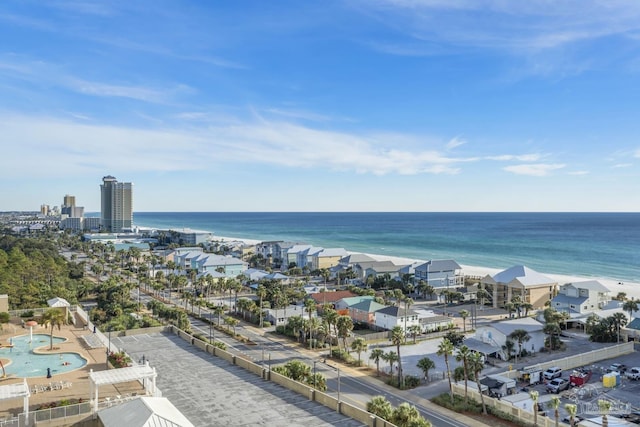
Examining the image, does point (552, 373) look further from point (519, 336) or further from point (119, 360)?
point (119, 360)

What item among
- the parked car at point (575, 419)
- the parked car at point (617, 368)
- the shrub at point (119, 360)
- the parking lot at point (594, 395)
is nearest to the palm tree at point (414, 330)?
the parking lot at point (594, 395)

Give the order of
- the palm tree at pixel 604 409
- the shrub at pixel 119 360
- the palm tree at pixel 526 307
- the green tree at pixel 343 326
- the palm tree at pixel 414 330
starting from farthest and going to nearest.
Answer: the palm tree at pixel 526 307
the palm tree at pixel 414 330
the green tree at pixel 343 326
the shrub at pixel 119 360
the palm tree at pixel 604 409

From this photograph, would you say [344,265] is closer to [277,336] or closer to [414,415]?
[277,336]

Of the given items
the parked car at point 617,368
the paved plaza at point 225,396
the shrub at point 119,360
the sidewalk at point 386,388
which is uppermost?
the shrub at point 119,360

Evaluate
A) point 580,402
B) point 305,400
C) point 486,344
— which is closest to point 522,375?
point 580,402

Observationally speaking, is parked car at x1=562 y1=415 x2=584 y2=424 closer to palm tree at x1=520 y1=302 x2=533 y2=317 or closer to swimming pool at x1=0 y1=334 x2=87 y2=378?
swimming pool at x1=0 y1=334 x2=87 y2=378

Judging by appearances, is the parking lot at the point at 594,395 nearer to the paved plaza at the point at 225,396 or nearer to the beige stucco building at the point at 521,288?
the paved plaza at the point at 225,396
